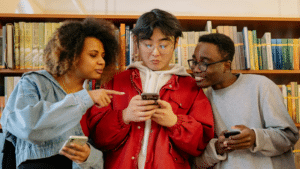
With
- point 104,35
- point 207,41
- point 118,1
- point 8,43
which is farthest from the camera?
point 118,1

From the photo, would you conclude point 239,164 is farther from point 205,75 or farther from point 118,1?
point 118,1

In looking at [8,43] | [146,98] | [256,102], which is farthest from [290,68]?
[8,43]

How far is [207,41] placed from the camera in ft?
5.34

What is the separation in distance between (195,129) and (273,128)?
46 cm

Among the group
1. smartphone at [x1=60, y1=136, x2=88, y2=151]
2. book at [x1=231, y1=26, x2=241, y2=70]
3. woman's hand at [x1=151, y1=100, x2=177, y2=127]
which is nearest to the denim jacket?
smartphone at [x1=60, y1=136, x2=88, y2=151]

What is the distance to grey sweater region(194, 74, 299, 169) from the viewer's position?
135 cm

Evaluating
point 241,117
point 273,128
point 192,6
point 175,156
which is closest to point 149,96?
point 175,156

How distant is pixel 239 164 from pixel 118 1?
12.8 ft

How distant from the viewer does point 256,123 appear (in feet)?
4.70

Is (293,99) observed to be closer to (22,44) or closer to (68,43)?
(68,43)

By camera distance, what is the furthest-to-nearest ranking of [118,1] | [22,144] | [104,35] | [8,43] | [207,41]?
[118,1]
[8,43]
[207,41]
[104,35]
[22,144]

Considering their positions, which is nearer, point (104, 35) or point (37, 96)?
point (37, 96)

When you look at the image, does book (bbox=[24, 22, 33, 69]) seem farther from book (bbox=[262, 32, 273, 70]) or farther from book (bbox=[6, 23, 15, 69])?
book (bbox=[262, 32, 273, 70])

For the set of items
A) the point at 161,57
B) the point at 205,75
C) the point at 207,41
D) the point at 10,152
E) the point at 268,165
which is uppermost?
the point at 207,41
